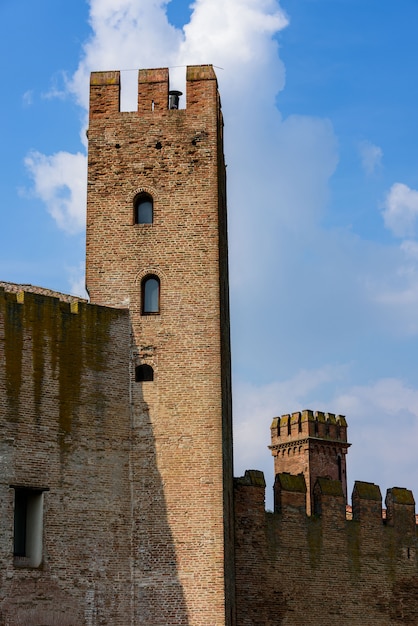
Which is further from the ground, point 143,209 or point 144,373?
point 143,209

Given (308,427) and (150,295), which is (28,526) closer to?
(150,295)

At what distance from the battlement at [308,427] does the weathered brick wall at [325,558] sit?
20020 mm

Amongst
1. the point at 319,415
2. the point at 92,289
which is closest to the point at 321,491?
the point at 92,289

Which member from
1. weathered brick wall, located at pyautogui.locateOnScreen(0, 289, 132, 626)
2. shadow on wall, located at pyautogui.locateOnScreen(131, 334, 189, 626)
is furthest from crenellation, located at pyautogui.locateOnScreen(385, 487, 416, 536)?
weathered brick wall, located at pyautogui.locateOnScreen(0, 289, 132, 626)

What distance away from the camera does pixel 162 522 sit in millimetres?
19578

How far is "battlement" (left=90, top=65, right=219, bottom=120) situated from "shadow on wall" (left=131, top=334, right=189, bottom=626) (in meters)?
5.99

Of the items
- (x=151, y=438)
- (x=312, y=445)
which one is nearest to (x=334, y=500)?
(x=151, y=438)

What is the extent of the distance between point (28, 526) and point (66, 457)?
1.37 metres

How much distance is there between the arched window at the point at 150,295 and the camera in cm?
2098

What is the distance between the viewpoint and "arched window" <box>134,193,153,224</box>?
21.6 metres

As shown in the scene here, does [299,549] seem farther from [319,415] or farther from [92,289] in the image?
[319,415]

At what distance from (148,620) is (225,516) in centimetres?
240

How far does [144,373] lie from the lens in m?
20.5

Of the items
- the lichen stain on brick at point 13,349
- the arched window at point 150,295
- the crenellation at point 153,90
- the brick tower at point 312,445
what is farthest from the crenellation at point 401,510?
the brick tower at point 312,445
